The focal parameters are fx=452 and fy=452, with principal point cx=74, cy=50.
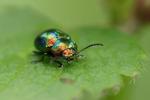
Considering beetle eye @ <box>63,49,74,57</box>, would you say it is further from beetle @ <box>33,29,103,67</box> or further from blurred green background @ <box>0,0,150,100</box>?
blurred green background @ <box>0,0,150,100</box>

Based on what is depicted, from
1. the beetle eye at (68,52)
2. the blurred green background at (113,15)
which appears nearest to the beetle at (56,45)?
the beetle eye at (68,52)

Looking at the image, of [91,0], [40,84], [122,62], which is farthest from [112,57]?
[91,0]

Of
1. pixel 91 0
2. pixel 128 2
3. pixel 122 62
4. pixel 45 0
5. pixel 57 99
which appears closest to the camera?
pixel 57 99

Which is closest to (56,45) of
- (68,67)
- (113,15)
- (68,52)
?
(68,52)

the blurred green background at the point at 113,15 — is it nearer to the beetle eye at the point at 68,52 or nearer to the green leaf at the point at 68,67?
the green leaf at the point at 68,67

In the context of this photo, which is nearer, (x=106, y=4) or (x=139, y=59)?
(x=139, y=59)

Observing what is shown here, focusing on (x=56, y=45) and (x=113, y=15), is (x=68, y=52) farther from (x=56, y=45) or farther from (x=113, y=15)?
(x=113, y=15)

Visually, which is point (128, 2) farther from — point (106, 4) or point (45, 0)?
point (45, 0)
